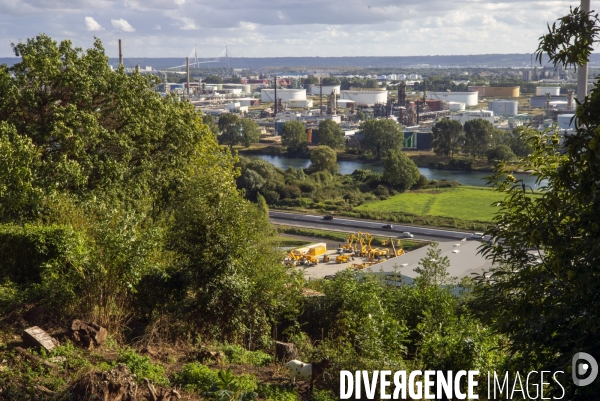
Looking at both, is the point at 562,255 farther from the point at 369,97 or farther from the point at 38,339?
the point at 369,97

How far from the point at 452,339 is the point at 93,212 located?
310cm

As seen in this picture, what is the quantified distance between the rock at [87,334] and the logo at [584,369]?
2.00m

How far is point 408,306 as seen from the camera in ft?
12.3

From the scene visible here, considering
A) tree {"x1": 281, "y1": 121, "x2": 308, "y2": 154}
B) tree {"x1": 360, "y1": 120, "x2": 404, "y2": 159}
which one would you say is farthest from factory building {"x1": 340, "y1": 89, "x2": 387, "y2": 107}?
tree {"x1": 360, "y1": 120, "x2": 404, "y2": 159}

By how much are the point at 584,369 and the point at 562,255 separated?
0.34 m

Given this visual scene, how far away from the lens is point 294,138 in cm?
3306

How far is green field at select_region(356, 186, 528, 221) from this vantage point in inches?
769

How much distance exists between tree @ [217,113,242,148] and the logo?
3328 centimetres

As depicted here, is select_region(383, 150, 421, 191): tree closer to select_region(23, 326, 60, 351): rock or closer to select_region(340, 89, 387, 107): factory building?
select_region(23, 326, 60, 351): rock

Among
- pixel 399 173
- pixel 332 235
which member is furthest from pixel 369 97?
pixel 332 235

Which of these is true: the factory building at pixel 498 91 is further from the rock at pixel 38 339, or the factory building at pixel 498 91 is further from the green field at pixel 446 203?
the rock at pixel 38 339

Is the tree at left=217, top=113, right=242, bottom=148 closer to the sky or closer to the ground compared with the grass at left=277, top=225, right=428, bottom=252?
closer to the sky

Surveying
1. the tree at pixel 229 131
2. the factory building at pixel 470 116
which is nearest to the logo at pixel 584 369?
the tree at pixel 229 131

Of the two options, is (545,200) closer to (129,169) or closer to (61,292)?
(61,292)
